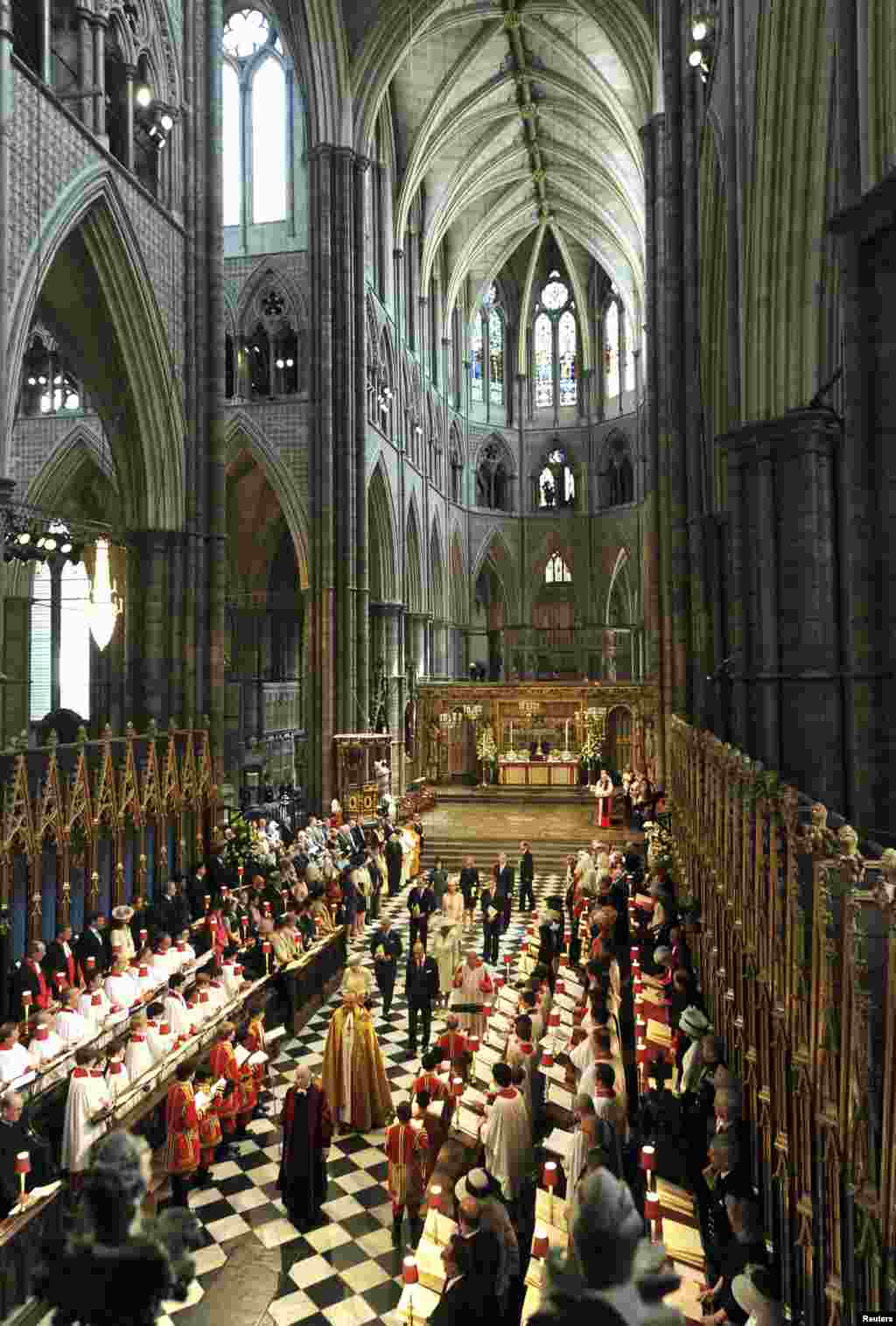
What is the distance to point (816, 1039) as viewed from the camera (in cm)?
414

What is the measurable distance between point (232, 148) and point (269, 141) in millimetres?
1090

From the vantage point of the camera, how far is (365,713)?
1065 inches

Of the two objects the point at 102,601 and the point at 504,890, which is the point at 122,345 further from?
the point at 504,890

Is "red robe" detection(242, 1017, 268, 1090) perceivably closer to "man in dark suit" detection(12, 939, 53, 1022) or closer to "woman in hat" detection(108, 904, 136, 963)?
"woman in hat" detection(108, 904, 136, 963)

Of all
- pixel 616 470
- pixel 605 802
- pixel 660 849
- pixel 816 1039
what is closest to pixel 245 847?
pixel 660 849

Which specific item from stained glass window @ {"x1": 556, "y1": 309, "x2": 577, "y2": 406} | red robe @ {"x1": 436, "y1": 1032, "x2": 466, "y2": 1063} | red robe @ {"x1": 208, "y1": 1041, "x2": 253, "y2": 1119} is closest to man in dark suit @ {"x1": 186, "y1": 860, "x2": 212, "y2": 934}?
red robe @ {"x1": 208, "y1": 1041, "x2": 253, "y2": 1119}

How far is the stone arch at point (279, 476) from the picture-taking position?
26.4 meters

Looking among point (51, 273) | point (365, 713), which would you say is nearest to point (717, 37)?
point (51, 273)

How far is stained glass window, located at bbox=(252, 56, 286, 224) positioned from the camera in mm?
27312

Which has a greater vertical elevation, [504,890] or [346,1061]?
[504,890]

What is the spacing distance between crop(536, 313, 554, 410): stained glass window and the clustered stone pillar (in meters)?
38.4

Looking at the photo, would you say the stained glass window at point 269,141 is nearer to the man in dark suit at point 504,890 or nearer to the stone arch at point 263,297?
the stone arch at point 263,297

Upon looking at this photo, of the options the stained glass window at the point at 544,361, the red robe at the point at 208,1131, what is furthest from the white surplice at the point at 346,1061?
the stained glass window at the point at 544,361

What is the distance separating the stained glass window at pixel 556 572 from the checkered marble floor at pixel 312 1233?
38120mm
